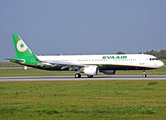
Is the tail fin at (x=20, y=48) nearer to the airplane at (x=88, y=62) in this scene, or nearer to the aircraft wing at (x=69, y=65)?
the airplane at (x=88, y=62)

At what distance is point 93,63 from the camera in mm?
47062

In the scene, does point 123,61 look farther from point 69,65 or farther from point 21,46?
point 21,46

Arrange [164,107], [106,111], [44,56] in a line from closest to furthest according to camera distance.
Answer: [106,111]
[164,107]
[44,56]

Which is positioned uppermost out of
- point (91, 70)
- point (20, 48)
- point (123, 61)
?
point (20, 48)

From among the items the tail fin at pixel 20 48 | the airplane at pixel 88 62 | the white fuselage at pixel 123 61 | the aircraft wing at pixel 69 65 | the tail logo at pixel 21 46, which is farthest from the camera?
the tail logo at pixel 21 46

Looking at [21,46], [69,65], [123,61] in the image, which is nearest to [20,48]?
[21,46]

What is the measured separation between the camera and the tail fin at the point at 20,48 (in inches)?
2055

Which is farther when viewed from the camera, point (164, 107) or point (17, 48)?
point (17, 48)

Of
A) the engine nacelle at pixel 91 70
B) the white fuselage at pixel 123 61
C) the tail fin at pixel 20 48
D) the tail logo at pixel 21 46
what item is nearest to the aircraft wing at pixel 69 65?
the white fuselage at pixel 123 61

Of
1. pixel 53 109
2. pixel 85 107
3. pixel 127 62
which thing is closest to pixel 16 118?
pixel 53 109

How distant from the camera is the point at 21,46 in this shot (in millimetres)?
52688

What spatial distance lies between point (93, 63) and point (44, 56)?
34.9ft

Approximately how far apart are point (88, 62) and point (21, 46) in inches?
558

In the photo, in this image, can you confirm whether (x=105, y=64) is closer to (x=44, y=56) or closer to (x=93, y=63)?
(x=93, y=63)
